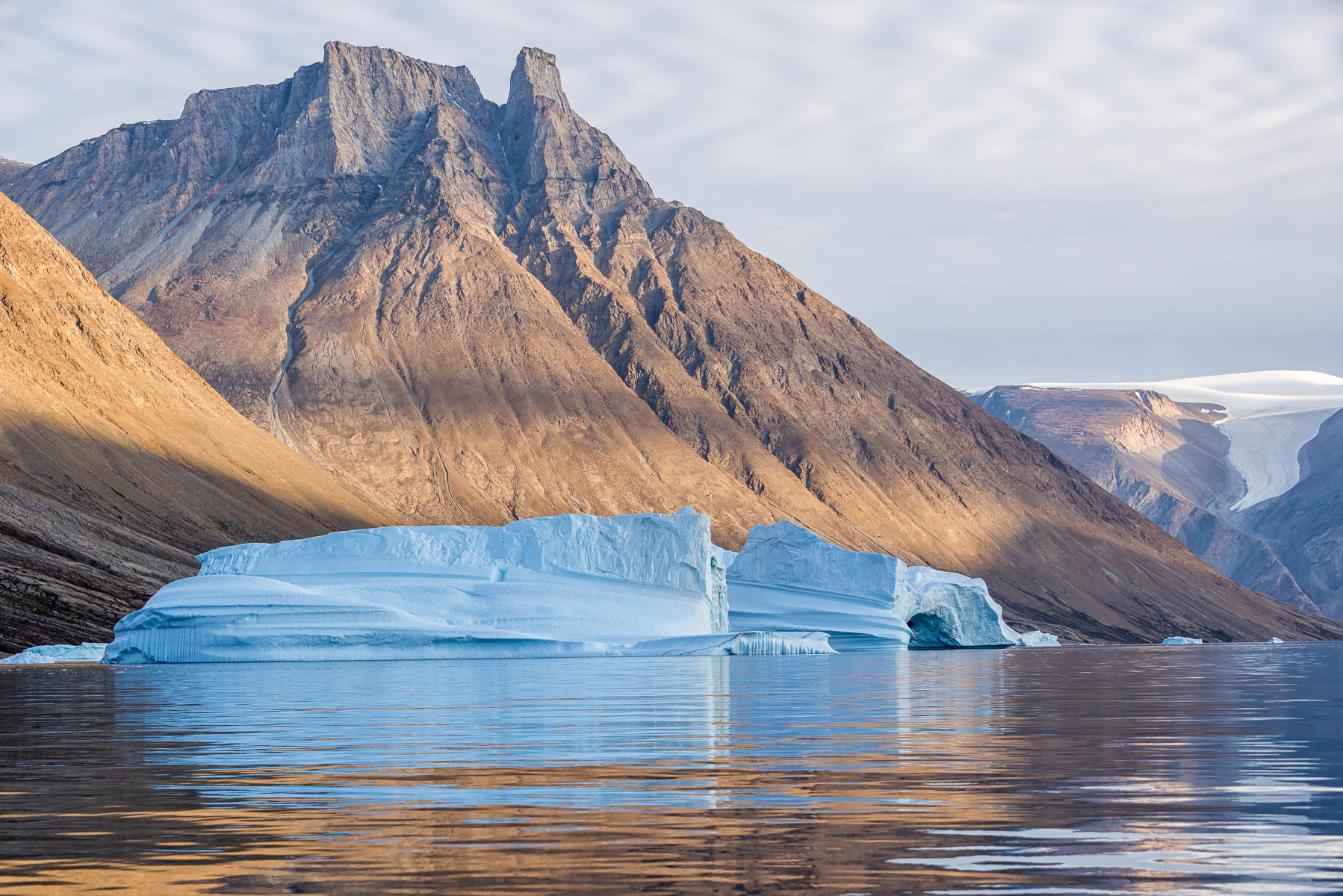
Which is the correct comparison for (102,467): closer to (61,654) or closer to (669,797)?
(61,654)

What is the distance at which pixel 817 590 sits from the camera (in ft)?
220

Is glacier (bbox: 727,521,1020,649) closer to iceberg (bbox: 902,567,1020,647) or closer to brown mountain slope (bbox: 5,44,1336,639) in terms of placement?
iceberg (bbox: 902,567,1020,647)

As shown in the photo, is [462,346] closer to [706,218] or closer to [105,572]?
[706,218]

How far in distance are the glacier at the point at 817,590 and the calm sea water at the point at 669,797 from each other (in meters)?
39.6

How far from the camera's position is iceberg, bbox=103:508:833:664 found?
44438 millimetres

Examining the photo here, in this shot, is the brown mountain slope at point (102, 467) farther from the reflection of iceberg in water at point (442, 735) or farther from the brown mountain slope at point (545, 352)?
the reflection of iceberg in water at point (442, 735)

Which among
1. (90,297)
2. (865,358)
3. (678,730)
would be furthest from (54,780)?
(865,358)

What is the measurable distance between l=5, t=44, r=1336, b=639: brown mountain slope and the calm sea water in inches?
4399

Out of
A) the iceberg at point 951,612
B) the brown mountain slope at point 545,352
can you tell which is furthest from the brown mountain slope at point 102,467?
the iceberg at point 951,612

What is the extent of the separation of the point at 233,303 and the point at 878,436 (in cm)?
7765

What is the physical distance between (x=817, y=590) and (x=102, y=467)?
180 feet

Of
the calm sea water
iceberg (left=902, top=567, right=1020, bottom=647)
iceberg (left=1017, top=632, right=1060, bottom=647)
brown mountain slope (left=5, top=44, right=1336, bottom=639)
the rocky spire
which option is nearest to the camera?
the calm sea water

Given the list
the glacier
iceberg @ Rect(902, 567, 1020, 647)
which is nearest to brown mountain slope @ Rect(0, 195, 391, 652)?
the glacier

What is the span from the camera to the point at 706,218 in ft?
627
